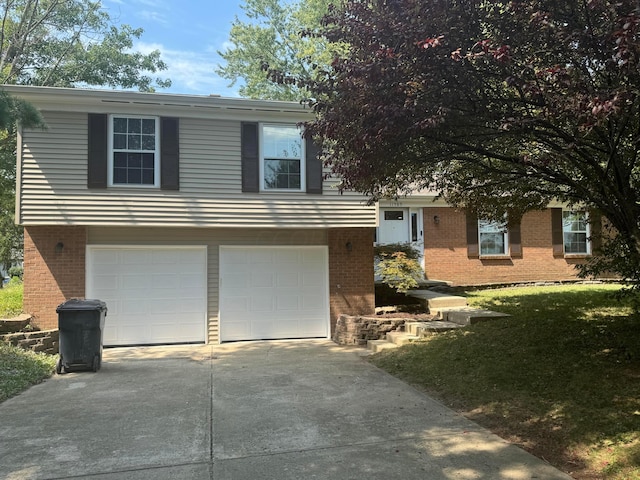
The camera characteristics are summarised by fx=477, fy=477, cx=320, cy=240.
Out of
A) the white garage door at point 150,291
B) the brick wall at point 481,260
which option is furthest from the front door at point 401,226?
the white garage door at point 150,291

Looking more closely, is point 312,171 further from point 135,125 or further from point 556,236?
point 556,236

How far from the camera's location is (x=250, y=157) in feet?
33.4

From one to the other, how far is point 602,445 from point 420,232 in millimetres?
11281

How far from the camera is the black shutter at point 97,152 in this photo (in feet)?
31.1

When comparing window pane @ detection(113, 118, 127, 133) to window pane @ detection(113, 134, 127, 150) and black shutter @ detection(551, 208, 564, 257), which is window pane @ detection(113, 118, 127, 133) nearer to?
window pane @ detection(113, 134, 127, 150)

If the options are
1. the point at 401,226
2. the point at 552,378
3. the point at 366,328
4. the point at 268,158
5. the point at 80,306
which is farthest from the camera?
the point at 401,226

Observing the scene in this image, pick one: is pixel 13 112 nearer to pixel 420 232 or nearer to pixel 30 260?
pixel 30 260

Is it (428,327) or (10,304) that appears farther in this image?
(10,304)

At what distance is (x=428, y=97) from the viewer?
4.59 meters

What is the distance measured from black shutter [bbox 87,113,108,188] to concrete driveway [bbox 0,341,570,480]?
3880 millimetres

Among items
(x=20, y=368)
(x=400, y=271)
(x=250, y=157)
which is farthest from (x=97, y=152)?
(x=400, y=271)

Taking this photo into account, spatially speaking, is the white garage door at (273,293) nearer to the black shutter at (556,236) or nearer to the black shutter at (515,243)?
the black shutter at (515,243)

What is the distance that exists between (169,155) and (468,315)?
6.84 meters

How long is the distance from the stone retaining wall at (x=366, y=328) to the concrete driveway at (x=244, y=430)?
2268 millimetres
